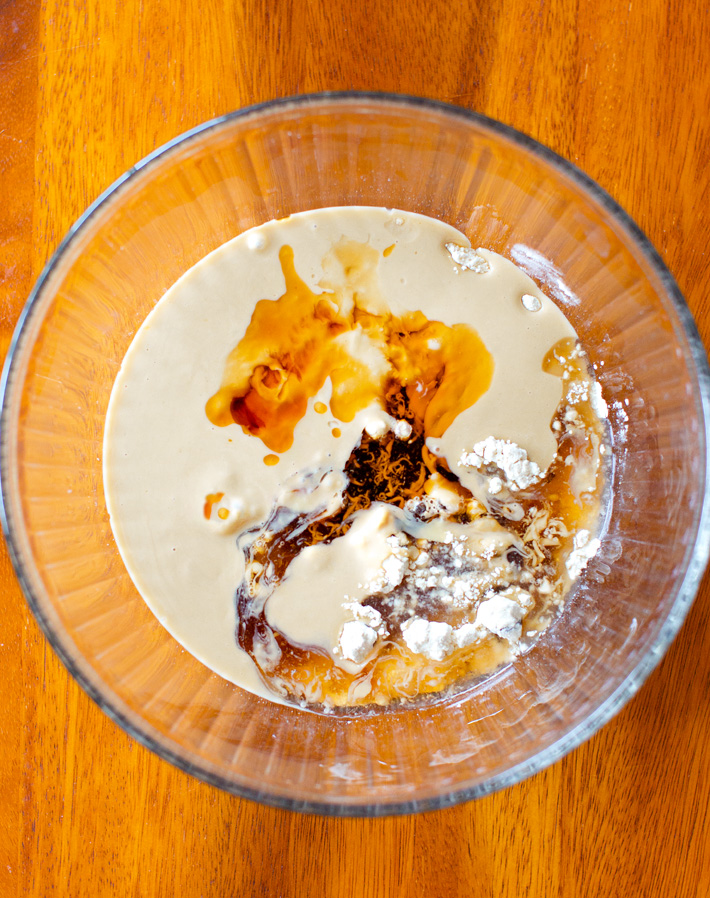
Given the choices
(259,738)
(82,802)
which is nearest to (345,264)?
(259,738)

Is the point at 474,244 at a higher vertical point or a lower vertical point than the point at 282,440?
higher

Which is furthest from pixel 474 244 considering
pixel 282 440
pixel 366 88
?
pixel 282 440

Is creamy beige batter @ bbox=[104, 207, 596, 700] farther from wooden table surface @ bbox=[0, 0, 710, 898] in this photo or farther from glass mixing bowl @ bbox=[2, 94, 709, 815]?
wooden table surface @ bbox=[0, 0, 710, 898]

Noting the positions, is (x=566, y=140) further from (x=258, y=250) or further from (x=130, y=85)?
(x=130, y=85)

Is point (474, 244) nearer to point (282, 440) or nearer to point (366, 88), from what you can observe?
point (366, 88)

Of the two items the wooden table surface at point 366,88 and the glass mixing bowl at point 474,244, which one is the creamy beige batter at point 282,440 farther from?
the wooden table surface at point 366,88

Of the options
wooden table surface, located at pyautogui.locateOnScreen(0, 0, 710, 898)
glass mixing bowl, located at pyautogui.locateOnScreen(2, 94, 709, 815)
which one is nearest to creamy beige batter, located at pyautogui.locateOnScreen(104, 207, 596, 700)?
glass mixing bowl, located at pyautogui.locateOnScreen(2, 94, 709, 815)
